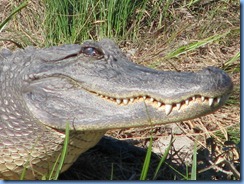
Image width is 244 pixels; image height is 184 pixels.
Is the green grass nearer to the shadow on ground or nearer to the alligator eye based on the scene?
the shadow on ground

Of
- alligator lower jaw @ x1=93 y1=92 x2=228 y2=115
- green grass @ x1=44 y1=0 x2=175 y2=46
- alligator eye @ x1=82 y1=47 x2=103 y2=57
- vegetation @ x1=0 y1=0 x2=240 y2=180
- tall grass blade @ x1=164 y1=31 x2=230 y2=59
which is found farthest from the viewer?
green grass @ x1=44 y1=0 x2=175 y2=46

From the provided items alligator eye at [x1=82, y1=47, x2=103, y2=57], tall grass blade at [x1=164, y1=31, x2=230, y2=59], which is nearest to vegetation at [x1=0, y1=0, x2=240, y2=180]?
tall grass blade at [x1=164, y1=31, x2=230, y2=59]

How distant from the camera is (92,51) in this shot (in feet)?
11.3

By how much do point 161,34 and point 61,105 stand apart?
261 centimetres

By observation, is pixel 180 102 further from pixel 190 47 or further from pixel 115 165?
pixel 190 47

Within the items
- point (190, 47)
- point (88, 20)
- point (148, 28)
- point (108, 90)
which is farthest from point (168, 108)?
point (148, 28)

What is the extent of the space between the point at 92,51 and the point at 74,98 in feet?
0.88

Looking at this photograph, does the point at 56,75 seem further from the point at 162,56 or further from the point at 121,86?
the point at 162,56

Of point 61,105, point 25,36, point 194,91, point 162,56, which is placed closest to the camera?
point 194,91

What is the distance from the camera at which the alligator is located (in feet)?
10.3

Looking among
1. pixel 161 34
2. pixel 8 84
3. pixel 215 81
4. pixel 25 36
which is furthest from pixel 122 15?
pixel 215 81

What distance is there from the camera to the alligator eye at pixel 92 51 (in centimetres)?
343

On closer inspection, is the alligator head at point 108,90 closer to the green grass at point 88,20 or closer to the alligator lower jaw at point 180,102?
the alligator lower jaw at point 180,102

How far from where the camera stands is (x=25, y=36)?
5.66 meters
